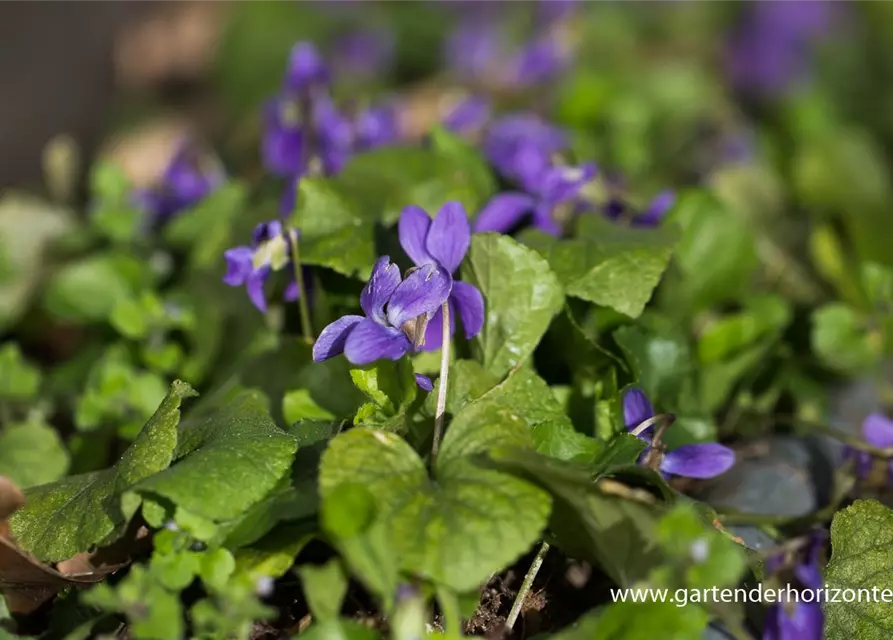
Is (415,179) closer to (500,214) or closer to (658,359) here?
(500,214)

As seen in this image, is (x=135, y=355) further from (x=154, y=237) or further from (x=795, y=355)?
(x=795, y=355)

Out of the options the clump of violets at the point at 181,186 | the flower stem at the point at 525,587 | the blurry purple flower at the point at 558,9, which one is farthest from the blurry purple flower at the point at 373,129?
the flower stem at the point at 525,587

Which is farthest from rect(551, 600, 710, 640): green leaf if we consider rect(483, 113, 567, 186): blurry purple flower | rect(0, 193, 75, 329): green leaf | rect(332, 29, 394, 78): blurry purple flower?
rect(332, 29, 394, 78): blurry purple flower

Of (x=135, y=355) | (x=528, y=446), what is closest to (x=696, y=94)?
(x=135, y=355)

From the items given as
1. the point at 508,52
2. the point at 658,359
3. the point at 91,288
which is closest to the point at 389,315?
the point at 658,359

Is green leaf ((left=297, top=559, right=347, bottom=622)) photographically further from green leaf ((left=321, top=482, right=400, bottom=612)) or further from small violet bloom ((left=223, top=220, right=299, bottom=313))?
small violet bloom ((left=223, top=220, right=299, bottom=313))
